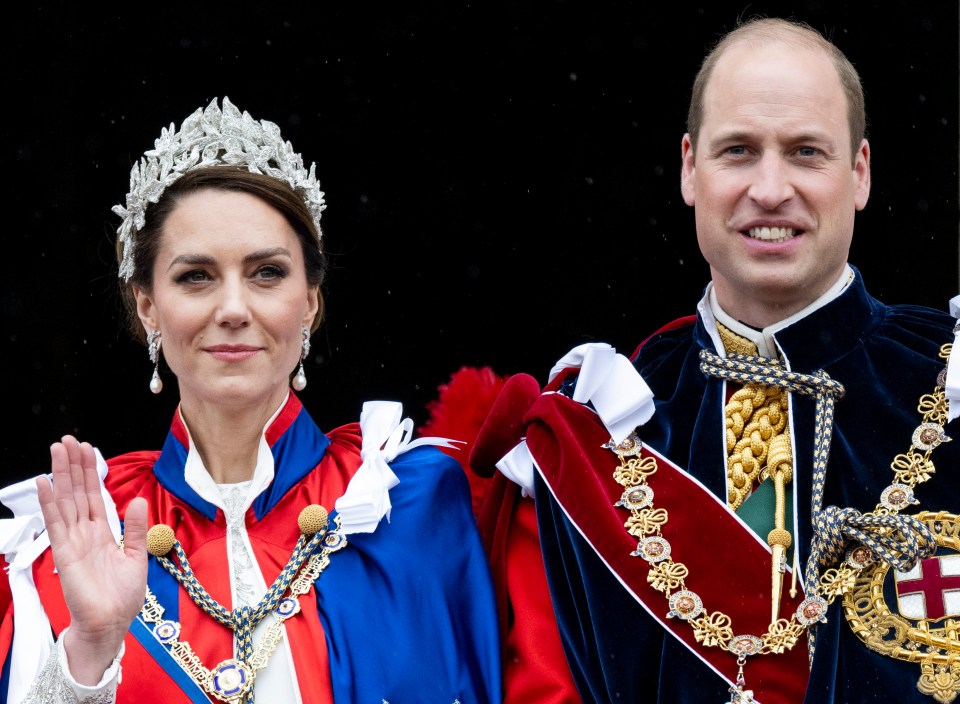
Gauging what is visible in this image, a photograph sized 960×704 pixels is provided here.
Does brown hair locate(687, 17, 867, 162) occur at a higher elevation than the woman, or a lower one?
higher

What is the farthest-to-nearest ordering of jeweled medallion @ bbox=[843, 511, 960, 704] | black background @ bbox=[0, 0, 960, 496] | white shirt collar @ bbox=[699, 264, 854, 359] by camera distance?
black background @ bbox=[0, 0, 960, 496] → white shirt collar @ bbox=[699, 264, 854, 359] → jeweled medallion @ bbox=[843, 511, 960, 704]

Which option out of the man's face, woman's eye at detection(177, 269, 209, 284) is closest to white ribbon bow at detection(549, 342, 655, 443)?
the man's face

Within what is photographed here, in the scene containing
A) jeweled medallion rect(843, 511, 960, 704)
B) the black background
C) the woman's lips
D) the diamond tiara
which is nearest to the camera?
jeweled medallion rect(843, 511, 960, 704)

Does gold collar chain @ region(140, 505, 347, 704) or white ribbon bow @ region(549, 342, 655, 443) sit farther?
white ribbon bow @ region(549, 342, 655, 443)

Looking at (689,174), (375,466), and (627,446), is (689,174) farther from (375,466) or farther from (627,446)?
(375,466)

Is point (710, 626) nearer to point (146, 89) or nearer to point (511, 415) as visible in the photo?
point (511, 415)

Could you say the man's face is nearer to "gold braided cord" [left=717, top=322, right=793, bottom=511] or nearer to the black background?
"gold braided cord" [left=717, top=322, right=793, bottom=511]

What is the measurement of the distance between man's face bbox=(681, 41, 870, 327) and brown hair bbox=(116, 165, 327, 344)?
76 cm

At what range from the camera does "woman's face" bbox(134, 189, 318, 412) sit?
3.16 metres

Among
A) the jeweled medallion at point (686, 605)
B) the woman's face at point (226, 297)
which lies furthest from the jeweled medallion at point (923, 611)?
the woman's face at point (226, 297)

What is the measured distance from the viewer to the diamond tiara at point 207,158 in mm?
3271

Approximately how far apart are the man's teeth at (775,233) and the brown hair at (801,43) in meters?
0.22

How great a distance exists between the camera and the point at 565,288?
4945mm

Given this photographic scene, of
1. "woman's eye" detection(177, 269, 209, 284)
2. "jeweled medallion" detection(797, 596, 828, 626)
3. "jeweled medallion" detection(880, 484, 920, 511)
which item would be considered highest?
"woman's eye" detection(177, 269, 209, 284)
